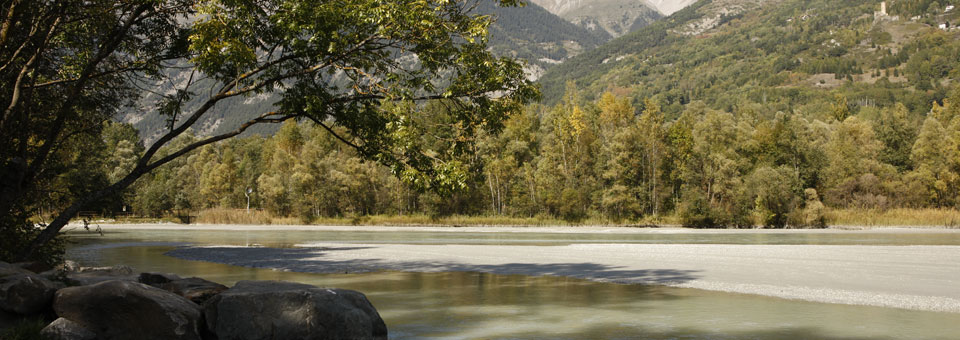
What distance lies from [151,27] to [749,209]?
6260cm

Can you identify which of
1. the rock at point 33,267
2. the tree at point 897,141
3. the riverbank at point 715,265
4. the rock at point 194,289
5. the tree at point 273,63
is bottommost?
the riverbank at point 715,265

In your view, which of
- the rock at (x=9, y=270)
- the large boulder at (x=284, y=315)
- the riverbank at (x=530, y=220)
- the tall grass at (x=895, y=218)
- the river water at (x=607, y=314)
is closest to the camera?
the large boulder at (x=284, y=315)

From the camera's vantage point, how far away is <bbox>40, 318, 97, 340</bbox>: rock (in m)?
8.71

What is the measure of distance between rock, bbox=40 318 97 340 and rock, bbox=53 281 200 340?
94 millimetres

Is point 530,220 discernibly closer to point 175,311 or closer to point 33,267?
point 33,267

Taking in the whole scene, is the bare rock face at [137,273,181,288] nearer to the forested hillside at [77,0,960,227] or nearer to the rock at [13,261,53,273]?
the rock at [13,261,53,273]

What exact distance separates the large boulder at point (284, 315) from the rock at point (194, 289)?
920mm

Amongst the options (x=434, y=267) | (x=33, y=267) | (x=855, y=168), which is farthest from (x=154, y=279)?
(x=855, y=168)

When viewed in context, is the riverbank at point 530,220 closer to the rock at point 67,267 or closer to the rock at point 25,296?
the rock at point 67,267

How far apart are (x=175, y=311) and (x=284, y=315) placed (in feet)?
5.30

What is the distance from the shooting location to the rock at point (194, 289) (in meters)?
11.0

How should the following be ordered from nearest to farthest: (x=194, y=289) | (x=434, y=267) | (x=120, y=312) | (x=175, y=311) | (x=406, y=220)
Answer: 1. (x=120, y=312)
2. (x=175, y=311)
3. (x=194, y=289)
4. (x=434, y=267)
5. (x=406, y=220)

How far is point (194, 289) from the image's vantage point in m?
11.4

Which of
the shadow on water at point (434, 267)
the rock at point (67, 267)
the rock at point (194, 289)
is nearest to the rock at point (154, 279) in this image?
the rock at point (194, 289)
